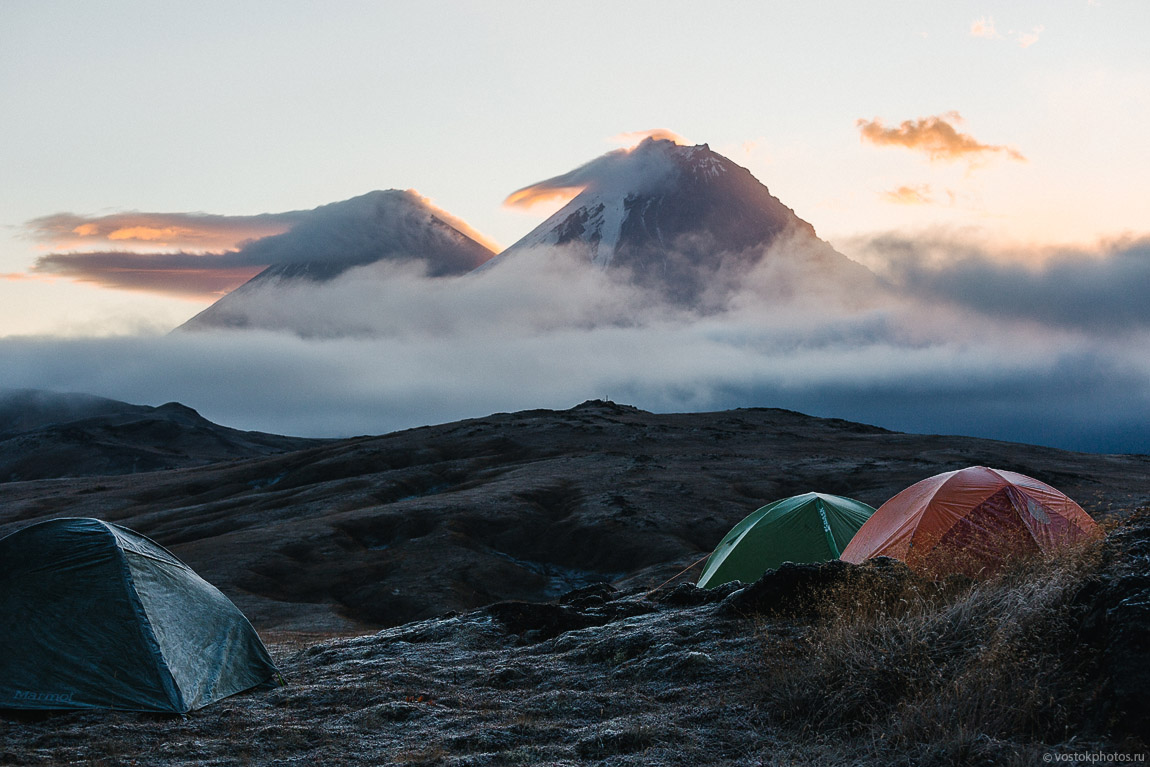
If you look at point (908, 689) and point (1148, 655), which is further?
point (908, 689)

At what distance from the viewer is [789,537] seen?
21469mm

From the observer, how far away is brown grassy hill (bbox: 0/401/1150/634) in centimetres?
4381

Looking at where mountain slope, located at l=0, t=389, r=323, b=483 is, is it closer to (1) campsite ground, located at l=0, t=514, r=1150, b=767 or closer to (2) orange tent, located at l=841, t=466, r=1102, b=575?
(2) orange tent, located at l=841, t=466, r=1102, b=575

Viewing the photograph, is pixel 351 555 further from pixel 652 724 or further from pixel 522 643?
pixel 652 724

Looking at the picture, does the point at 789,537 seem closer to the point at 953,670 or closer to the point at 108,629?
the point at 953,670

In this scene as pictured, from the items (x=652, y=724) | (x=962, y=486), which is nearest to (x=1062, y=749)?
(x=652, y=724)

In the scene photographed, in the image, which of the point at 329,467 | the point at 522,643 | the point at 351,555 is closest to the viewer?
the point at 522,643

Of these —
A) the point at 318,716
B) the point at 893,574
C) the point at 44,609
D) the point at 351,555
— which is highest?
the point at 893,574

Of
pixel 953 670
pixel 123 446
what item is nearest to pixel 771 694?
pixel 953 670

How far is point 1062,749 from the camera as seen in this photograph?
704cm

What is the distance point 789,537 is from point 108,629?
49.1ft

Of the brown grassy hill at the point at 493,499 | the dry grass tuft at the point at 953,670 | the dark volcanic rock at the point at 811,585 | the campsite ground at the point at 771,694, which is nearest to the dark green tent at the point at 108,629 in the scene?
the campsite ground at the point at 771,694

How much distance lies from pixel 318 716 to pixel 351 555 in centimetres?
3899

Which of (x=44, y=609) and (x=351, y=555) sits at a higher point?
(x=44, y=609)
